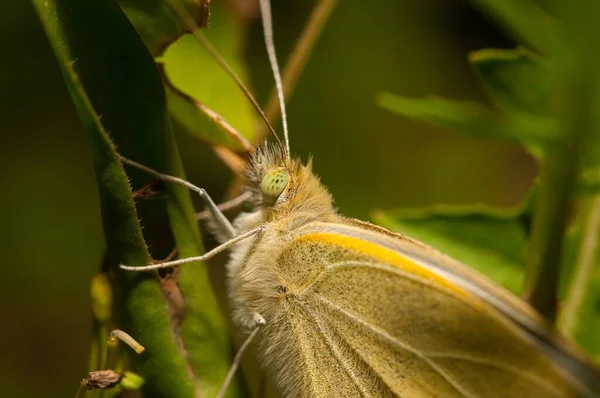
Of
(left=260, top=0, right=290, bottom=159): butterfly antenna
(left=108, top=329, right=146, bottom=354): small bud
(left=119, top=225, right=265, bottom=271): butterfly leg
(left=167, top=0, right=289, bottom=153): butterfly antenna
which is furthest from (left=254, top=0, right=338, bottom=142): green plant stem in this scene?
(left=108, top=329, right=146, bottom=354): small bud

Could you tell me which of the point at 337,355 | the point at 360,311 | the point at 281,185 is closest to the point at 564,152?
the point at 360,311

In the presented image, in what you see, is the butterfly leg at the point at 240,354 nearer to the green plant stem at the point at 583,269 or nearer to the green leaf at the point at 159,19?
the green leaf at the point at 159,19

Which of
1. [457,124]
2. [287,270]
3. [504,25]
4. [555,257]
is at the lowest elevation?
[287,270]

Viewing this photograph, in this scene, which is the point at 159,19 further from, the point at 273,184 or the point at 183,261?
the point at 273,184

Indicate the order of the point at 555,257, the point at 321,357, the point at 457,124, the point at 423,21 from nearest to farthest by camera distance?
the point at 457,124 → the point at 555,257 → the point at 321,357 → the point at 423,21

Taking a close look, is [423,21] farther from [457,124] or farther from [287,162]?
[457,124]

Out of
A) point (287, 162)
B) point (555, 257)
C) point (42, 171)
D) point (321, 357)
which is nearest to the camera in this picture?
point (555, 257)

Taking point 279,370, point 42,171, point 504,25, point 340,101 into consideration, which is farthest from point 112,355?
point 340,101
